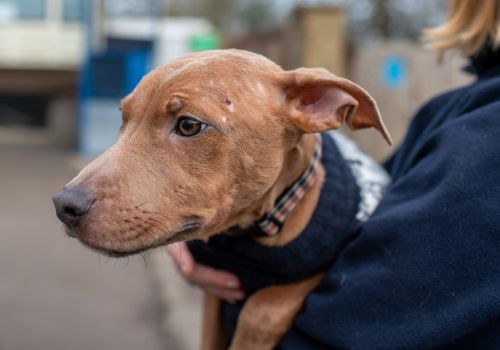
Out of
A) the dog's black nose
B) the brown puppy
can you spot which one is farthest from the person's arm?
the dog's black nose

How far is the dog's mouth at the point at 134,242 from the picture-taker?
5.64 ft

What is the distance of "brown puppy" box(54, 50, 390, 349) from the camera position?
175 centimetres

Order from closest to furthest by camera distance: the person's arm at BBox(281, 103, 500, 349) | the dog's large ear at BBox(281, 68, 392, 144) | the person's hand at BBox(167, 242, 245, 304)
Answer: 1. the person's arm at BBox(281, 103, 500, 349)
2. the dog's large ear at BBox(281, 68, 392, 144)
3. the person's hand at BBox(167, 242, 245, 304)

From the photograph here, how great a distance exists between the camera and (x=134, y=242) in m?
1.77

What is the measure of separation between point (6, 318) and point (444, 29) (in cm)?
389

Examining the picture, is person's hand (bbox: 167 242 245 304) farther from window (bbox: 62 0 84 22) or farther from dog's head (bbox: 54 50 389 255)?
window (bbox: 62 0 84 22)

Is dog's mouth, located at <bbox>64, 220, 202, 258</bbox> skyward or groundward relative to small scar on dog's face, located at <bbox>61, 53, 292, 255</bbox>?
groundward

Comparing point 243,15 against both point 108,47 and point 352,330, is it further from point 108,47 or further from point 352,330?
point 352,330

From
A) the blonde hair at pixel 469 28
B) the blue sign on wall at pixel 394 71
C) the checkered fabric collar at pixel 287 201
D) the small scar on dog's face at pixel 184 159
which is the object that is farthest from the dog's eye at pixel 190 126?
the blue sign on wall at pixel 394 71

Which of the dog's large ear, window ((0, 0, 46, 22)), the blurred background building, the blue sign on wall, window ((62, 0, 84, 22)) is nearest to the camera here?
the dog's large ear

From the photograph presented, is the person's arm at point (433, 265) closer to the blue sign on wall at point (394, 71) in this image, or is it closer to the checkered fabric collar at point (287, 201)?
the checkered fabric collar at point (287, 201)

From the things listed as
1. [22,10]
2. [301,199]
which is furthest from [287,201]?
[22,10]

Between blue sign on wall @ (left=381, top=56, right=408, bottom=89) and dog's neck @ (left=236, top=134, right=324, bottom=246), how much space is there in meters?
5.95

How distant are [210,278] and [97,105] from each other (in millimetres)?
9575
